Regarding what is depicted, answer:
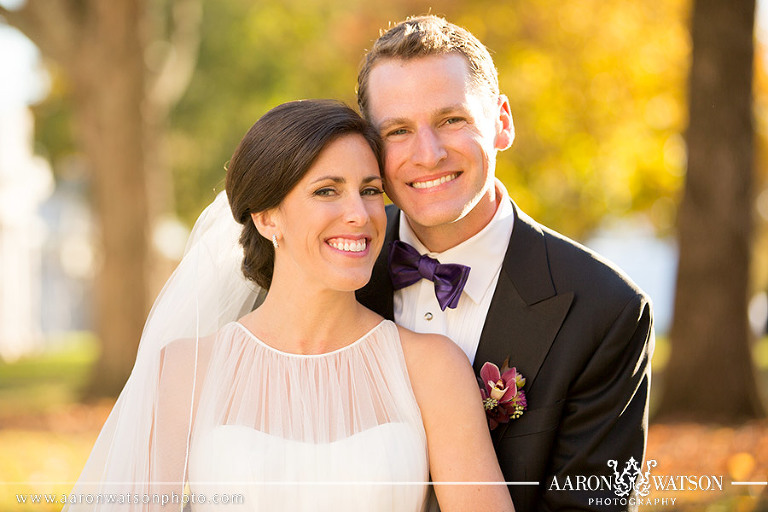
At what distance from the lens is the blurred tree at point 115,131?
11266 millimetres

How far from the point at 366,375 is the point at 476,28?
1371cm

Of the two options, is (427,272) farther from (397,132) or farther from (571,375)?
(571,375)

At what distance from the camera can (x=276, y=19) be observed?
71.9 feet

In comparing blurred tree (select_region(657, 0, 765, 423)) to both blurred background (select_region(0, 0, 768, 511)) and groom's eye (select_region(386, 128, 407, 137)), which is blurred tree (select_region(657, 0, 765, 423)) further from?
groom's eye (select_region(386, 128, 407, 137))

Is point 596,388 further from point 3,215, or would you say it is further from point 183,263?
point 3,215

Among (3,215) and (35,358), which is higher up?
(3,215)

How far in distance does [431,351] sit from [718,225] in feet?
19.7

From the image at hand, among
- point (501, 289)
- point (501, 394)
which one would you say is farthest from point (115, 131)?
point (501, 394)

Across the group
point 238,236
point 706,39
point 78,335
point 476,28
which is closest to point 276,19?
point 476,28

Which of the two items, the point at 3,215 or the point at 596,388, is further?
the point at 3,215

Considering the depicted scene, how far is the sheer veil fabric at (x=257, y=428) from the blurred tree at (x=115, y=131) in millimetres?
8209

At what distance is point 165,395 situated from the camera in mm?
3447

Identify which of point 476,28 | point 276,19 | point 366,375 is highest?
point 276,19

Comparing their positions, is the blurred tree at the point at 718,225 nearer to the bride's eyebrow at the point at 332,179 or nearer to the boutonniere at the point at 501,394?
the boutonniere at the point at 501,394
